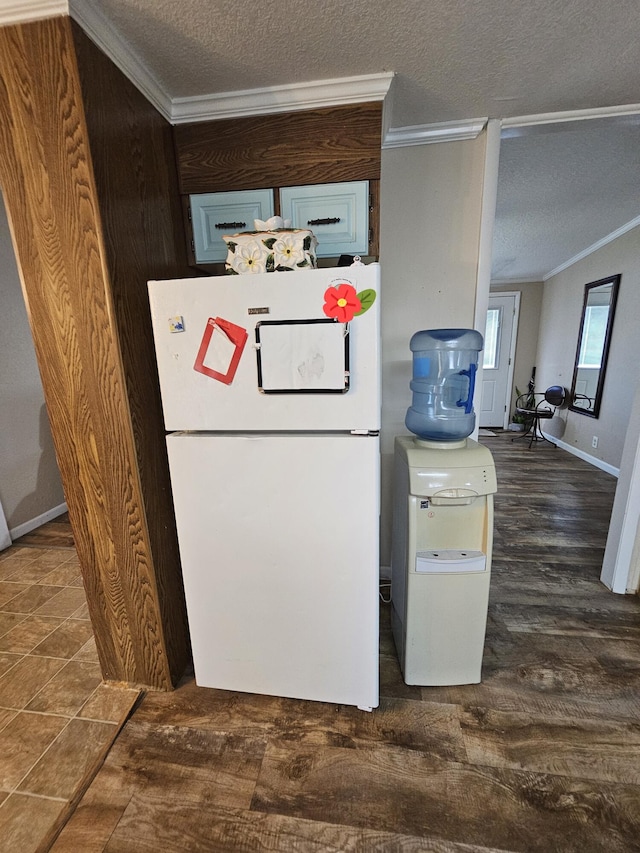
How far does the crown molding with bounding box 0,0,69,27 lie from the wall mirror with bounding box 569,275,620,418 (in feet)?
15.7

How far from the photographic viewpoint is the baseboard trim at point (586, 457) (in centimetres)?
377

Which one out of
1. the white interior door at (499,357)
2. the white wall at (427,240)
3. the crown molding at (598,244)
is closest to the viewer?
the white wall at (427,240)

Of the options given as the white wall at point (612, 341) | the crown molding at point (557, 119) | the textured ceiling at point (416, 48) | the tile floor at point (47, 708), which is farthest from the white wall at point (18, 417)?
the white wall at point (612, 341)

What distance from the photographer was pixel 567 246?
4035mm

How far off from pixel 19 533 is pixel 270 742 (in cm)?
254

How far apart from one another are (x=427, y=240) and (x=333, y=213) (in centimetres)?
59

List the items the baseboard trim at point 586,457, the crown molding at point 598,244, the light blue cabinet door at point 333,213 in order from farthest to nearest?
the baseboard trim at point 586,457, the crown molding at point 598,244, the light blue cabinet door at point 333,213

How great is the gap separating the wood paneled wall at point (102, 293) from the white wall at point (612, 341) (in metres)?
3.44

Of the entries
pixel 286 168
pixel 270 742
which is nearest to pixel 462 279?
pixel 286 168

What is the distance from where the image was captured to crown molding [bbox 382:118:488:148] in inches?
63.7

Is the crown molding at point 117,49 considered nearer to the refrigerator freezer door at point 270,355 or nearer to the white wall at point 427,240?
the refrigerator freezer door at point 270,355

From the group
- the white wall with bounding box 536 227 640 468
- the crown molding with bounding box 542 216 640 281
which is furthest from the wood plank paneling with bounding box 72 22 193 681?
the crown molding with bounding box 542 216 640 281

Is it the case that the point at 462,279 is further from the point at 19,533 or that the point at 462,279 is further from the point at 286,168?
the point at 19,533

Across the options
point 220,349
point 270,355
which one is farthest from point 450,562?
point 220,349
